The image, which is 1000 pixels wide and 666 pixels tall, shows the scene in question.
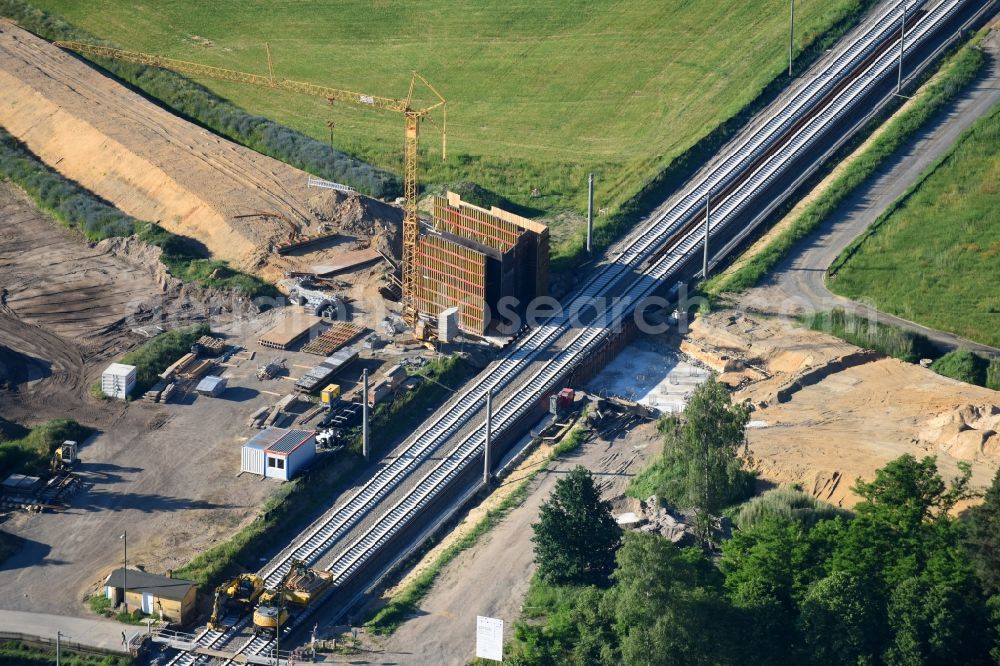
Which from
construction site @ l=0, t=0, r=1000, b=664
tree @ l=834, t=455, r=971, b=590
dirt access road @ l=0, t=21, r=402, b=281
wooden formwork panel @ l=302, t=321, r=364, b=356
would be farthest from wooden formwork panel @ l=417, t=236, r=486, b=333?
tree @ l=834, t=455, r=971, b=590

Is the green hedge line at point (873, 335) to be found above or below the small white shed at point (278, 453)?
above

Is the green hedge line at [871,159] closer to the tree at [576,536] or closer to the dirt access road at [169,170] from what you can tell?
the dirt access road at [169,170]

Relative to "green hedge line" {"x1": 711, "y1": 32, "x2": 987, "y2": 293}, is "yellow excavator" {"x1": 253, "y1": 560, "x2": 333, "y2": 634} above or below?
below

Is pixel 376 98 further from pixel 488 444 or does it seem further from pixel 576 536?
pixel 576 536

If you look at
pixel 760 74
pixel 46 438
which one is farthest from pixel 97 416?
pixel 760 74

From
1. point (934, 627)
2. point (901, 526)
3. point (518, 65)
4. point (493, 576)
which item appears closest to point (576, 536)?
point (493, 576)

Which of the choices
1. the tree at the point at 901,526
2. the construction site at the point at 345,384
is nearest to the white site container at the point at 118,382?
the construction site at the point at 345,384

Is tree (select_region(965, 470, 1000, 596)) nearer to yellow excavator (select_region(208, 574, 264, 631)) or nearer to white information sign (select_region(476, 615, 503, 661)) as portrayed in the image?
white information sign (select_region(476, 615, 503, 661))
